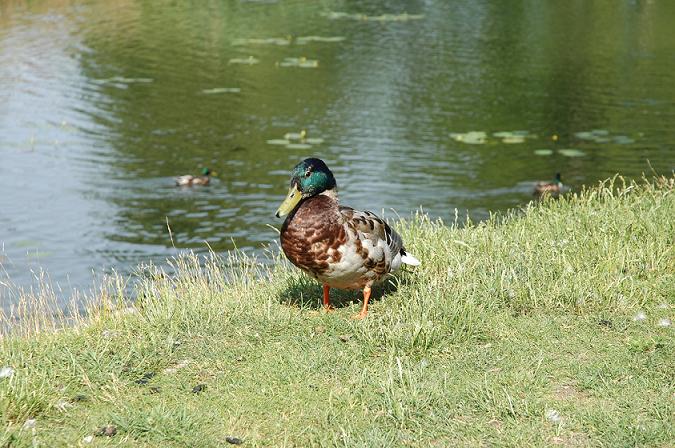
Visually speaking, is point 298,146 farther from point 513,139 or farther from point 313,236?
point 313,236

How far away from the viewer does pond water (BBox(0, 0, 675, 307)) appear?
1675 centimetres

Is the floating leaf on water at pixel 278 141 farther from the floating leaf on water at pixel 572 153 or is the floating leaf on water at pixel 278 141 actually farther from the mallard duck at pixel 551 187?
the floating leaf on water at pixel 572 153

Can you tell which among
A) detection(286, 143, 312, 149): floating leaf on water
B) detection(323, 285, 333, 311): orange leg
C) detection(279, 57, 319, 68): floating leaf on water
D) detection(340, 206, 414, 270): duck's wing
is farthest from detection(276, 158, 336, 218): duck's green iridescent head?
detection(279, 57, 319, 68): floating leaf on water

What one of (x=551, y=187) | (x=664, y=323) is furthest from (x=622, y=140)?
(x=664, y=323)

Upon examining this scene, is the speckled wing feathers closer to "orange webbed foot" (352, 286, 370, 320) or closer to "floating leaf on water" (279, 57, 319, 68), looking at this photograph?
"orange webbed foot" (352, 286, 370, 320)

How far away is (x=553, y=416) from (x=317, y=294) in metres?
3.04

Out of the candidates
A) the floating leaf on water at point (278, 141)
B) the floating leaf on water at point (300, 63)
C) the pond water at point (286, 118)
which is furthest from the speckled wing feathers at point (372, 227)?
the floating leaf on water at point (300, 63)

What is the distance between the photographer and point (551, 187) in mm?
16922

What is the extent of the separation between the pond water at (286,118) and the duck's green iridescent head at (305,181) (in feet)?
23.4

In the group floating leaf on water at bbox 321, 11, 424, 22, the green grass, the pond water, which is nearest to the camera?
the green grass

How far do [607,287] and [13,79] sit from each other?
77.7ft

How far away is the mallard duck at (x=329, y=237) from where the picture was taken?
7.02 meters

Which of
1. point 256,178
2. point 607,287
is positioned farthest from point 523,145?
point 607,287

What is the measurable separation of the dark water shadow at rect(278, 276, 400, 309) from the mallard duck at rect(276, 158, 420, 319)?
1.36 feet
